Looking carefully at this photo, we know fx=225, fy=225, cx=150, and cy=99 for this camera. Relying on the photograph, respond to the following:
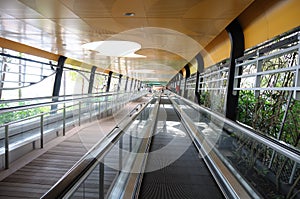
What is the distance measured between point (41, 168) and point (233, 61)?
4.31m

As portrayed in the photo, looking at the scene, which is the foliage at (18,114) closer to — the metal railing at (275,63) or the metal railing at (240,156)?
the metal railing at (240,156)

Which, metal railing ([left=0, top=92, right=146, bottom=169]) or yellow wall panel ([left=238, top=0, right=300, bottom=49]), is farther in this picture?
metal railing ([left=0, top=92, right=146, bottom=169])

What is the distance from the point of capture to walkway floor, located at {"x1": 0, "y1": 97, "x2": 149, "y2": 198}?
131 inches

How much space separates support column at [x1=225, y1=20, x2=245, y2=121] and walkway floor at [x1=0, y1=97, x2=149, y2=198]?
11.3 feet

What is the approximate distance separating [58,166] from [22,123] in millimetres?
1227

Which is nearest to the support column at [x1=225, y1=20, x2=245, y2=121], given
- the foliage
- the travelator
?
the travelator

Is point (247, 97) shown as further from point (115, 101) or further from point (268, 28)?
point (115, 101)

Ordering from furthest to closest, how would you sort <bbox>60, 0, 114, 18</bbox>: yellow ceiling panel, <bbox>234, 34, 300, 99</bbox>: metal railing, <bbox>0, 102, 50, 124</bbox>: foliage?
<bbox>0, 102, 50, 124</bbox>: foliage < <bbox>60, 0, 114, 18</bbox>: yellow ceiling panel < <bbox>234, 34, 300, 99</bbox>: metal railing

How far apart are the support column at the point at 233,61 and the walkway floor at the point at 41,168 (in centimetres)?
344

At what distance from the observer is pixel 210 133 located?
4867mm

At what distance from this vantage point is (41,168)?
163 inches

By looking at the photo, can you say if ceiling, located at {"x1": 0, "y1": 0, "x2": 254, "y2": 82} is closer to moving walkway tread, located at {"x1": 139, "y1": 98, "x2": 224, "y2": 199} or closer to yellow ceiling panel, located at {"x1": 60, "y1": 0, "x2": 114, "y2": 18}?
yellow ceiling panel, located at {"x1": 60, "y1": 0, "x2": 114, "y2": 18}

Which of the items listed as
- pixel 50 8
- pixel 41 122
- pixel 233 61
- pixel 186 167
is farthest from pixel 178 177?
pixel 41 122

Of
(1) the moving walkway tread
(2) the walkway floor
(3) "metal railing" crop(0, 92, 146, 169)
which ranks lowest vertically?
(2) the walkway floor
